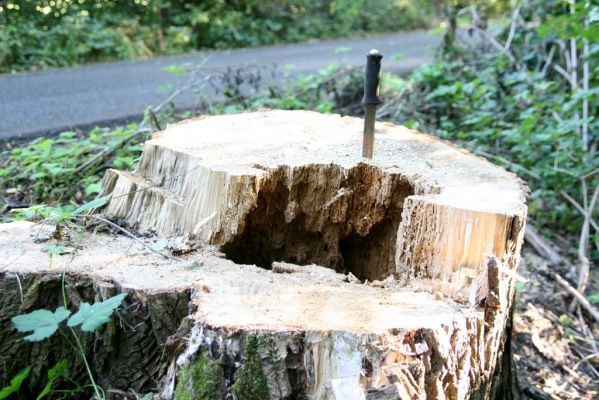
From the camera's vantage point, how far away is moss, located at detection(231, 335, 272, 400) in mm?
1797

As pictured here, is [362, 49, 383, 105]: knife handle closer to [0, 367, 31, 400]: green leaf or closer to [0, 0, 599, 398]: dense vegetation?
[0, 0, 599, 398]: dense vegetation

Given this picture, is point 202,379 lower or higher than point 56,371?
higher

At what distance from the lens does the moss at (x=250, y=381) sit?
1.80 metres

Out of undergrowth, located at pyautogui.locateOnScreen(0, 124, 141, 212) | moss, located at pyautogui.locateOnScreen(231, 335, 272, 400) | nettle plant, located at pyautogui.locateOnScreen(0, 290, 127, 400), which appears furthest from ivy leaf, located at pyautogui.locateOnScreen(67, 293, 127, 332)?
undergrowth, located at pyautogui.locateOnScreen(0, 124, 141, 212)

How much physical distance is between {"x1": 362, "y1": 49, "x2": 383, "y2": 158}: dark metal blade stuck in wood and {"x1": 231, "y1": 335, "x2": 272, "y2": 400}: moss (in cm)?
124

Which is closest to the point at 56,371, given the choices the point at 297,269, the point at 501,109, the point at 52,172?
the point at 297,269

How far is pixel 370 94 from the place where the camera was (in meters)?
2.69

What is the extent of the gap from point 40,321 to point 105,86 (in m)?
5.62

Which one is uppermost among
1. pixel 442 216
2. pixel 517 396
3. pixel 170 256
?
pixel 442 216

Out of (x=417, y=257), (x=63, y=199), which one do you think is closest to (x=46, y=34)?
(x=63, y=199)

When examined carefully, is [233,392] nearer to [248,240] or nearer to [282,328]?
[282,328]

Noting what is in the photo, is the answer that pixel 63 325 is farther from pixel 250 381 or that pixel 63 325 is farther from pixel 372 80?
pixel 372 80

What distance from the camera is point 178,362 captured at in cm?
193

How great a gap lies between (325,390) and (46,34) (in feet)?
28.6
